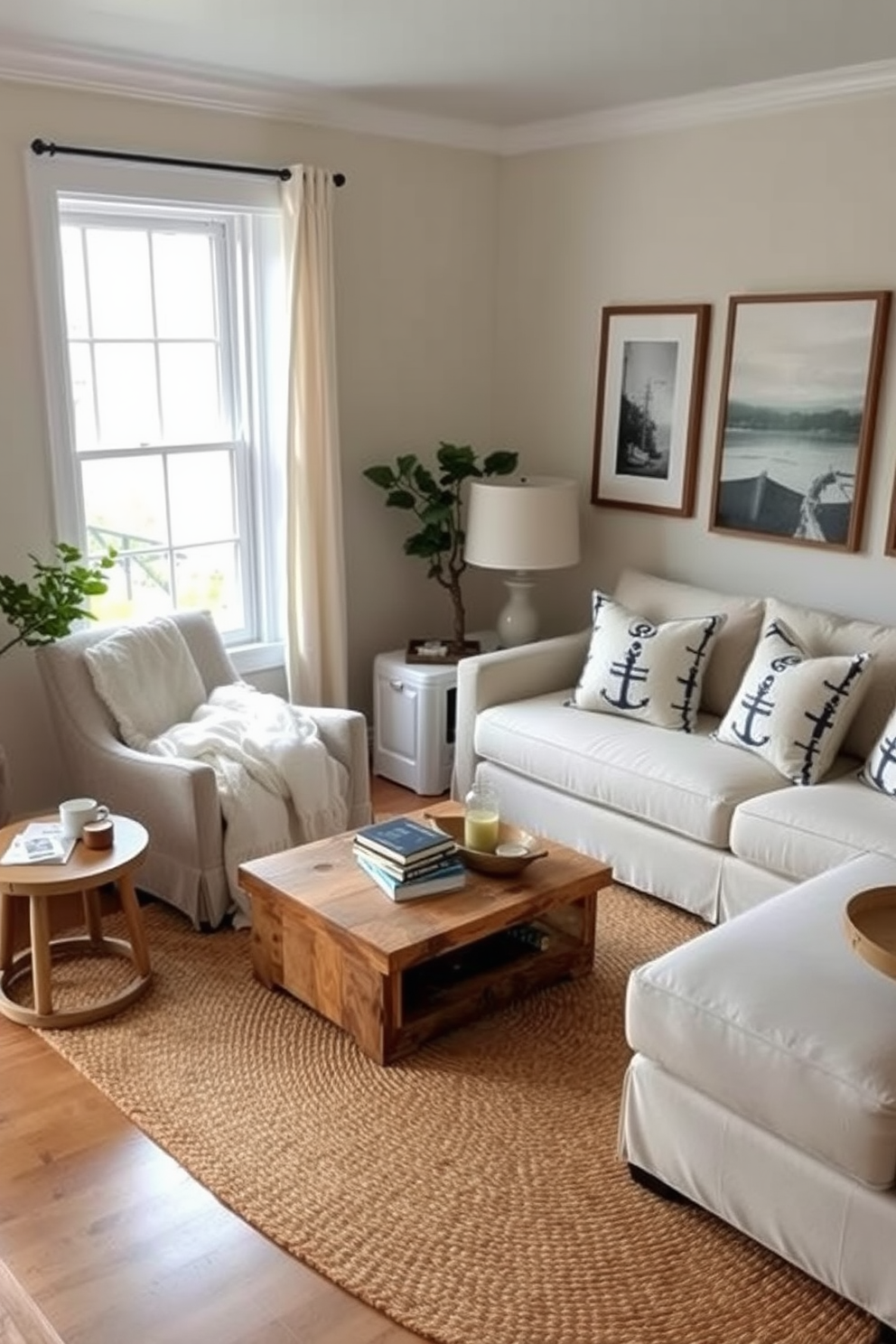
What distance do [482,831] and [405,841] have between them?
237mm

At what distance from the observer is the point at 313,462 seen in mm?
4293

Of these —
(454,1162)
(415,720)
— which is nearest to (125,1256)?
(454,1162)

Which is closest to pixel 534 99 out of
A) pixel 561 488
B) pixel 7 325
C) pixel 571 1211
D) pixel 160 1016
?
pixel 561 488

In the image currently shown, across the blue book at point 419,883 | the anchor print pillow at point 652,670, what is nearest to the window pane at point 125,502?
the anchor print pillow at point 652,670

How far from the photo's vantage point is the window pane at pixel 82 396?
388 cm

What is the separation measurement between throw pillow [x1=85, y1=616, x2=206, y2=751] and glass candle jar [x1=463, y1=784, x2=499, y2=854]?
1.11 meters

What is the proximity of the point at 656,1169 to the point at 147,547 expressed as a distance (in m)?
2.78

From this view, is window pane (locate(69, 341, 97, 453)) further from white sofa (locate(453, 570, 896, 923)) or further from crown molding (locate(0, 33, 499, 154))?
white sofa (locate(453, 570, 896, 923))

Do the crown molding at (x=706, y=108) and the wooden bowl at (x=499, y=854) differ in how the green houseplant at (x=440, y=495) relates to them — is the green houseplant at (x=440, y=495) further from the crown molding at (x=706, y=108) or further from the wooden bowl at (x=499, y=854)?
the wooden bowl at (x=499, y=854)

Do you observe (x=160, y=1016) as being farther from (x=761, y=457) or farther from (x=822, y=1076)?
(x=761, y=457)

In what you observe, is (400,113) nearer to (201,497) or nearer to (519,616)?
(201,497)

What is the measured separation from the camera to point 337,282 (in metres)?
4.38

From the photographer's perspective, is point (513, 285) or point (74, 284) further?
point (513, 285)

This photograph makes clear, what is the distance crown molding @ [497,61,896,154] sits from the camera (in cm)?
356
